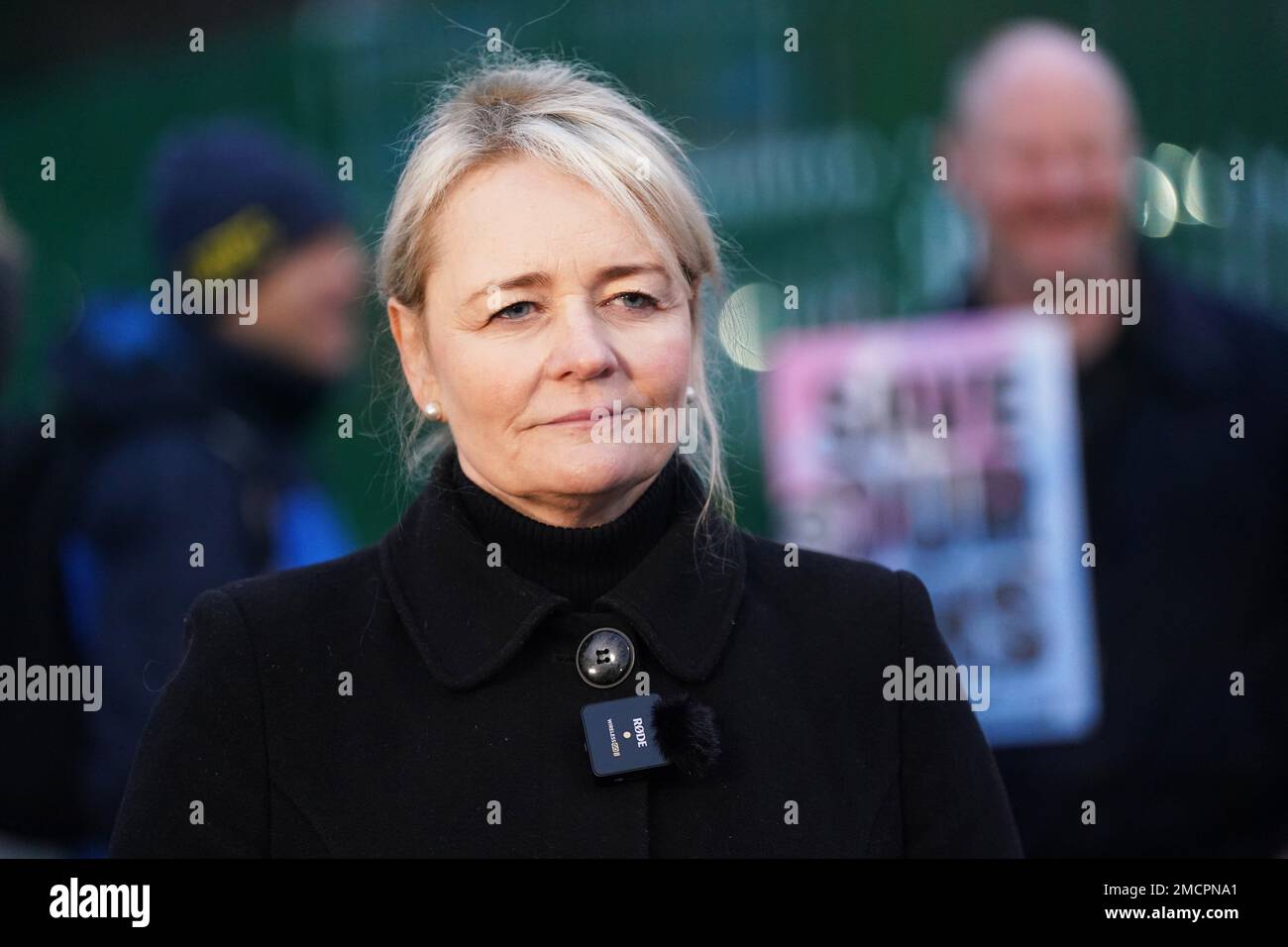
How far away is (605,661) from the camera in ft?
8.89

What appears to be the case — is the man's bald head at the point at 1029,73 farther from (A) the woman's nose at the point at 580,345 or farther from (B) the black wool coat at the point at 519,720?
(A) the woman's nose at the point at 580,345

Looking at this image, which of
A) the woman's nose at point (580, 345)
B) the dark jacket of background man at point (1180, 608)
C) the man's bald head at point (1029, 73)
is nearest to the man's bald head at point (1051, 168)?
the man's bald head at point (1029, 73)

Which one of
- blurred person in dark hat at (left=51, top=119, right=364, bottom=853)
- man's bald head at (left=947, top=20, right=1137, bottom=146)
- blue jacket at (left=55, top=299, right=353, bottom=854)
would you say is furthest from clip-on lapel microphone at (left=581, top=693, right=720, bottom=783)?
man's bald head at (left=947, top=20, right=1137, bottom=146)

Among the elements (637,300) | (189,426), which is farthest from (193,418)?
(637,300)

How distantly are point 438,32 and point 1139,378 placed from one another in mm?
2700

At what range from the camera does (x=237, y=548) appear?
167 inches

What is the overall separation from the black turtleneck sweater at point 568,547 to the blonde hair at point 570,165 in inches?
5.7

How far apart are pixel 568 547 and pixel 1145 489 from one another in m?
2.69

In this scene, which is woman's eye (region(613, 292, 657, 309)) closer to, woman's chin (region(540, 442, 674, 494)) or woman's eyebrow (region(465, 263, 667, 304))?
woman's eyebrow (region(465, 263, 667, 304))

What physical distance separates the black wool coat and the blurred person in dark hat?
1197mm

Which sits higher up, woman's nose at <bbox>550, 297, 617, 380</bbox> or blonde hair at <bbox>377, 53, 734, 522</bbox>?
blonde hair at <bbox>377, 53, 734, 522</bbox>

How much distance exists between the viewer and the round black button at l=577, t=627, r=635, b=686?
271 cm

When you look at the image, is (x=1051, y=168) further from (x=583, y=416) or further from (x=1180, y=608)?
(x=583, y=416)

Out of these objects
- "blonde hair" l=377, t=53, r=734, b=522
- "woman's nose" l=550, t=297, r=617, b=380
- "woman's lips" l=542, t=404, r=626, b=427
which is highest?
"blonde hair" l=377, t=53, r=734, b=522
